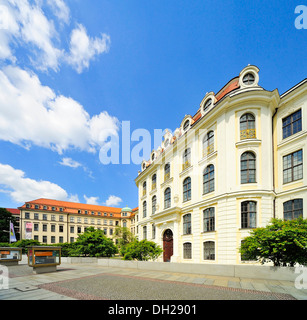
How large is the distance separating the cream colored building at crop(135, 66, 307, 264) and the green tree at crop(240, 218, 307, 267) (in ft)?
7.75

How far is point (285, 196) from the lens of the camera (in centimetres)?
1898

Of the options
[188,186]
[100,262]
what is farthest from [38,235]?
[188,186]

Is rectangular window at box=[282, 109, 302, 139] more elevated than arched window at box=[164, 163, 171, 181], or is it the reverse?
rectangular window at box=[282, 109, 302, 139]

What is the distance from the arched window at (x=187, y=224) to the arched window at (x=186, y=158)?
584cm

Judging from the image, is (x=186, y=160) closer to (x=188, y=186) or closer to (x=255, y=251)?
(x=188, y=186)

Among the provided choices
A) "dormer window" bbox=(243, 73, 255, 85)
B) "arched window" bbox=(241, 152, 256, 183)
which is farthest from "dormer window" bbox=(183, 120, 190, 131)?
"arched window" bbox=(241, 152, 256, 183)

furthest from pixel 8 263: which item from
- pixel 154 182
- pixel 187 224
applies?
pixel 154 182

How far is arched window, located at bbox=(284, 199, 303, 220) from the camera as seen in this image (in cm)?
1791

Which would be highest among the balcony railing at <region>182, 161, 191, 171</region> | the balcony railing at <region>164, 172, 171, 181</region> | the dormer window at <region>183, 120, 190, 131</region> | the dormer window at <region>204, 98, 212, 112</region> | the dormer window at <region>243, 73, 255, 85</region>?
the dormer window at <region>243, 73, 255, 85</region>

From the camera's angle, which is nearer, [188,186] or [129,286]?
[129,286]

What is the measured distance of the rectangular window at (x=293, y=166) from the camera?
18503 mm

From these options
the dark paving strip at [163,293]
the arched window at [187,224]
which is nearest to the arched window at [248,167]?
the arched window at [187,224]

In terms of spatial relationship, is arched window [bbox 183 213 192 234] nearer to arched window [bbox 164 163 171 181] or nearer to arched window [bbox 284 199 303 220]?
arched window [bbox 164 163 171 181]

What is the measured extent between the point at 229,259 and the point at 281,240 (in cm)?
724
